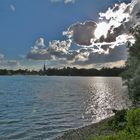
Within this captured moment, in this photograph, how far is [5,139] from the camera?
113 ft

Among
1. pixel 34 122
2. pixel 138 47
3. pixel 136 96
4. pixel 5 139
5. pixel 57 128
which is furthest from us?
pixel 138 47

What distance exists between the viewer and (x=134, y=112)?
14039 millimetres

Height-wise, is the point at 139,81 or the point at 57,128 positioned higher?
the point at 139,81

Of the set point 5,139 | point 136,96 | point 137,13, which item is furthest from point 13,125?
point 137,13

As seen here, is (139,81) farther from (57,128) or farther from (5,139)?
(5,139)

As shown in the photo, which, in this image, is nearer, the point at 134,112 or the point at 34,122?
the point at 134,112

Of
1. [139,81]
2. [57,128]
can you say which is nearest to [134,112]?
[57,128]

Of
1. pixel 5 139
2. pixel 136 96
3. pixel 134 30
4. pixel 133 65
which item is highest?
pixel 134 30

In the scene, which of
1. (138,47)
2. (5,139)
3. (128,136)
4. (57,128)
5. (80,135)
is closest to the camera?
(128,136)

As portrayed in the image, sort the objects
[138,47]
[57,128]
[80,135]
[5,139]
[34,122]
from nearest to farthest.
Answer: [80,135], [5,139], [57,128], [34,122], [138,47]

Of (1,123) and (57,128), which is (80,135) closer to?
(57,128)

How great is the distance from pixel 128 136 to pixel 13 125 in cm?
3333

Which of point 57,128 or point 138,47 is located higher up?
point 138,47

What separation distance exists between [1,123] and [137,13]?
82.5 ft
